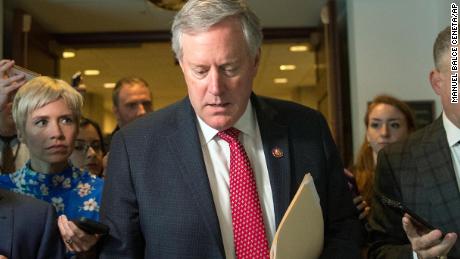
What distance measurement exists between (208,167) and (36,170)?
2.34 ft

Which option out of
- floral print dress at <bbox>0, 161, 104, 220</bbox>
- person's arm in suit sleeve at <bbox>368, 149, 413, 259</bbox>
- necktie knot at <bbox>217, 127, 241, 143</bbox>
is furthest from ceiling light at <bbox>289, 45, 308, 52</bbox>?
necktie knot at <bbox>217, 127, 241, 143</bbox>

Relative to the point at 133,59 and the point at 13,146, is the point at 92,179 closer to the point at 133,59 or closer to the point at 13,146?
the point at 13,146

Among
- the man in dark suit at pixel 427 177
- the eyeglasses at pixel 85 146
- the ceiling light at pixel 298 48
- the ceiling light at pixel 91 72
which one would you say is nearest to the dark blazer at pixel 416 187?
the man in dark suit at pixel 427 177

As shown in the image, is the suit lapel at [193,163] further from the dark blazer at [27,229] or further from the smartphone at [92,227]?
the dark blazer at [27,229]

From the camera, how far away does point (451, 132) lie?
1.65 metres

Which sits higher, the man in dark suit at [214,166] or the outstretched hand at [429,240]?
the man in dark suit at [214,166]

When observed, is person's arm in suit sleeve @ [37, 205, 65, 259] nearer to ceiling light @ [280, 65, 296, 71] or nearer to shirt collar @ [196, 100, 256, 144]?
shirt collar @ [196, 100, 256, 144]

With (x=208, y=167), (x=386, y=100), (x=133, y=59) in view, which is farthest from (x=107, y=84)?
(x=208, y=167)

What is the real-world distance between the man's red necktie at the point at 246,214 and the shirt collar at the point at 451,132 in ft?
2.09

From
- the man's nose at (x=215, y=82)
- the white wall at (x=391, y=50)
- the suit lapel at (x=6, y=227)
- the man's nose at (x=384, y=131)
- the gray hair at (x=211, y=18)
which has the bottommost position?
the suit lapel at (x=6, y=227)

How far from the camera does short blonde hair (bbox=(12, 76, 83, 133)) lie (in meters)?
1.82

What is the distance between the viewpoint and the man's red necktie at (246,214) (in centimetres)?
132

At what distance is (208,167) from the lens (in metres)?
1.40

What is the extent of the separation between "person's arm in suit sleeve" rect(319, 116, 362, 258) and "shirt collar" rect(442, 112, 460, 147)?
0.39m
